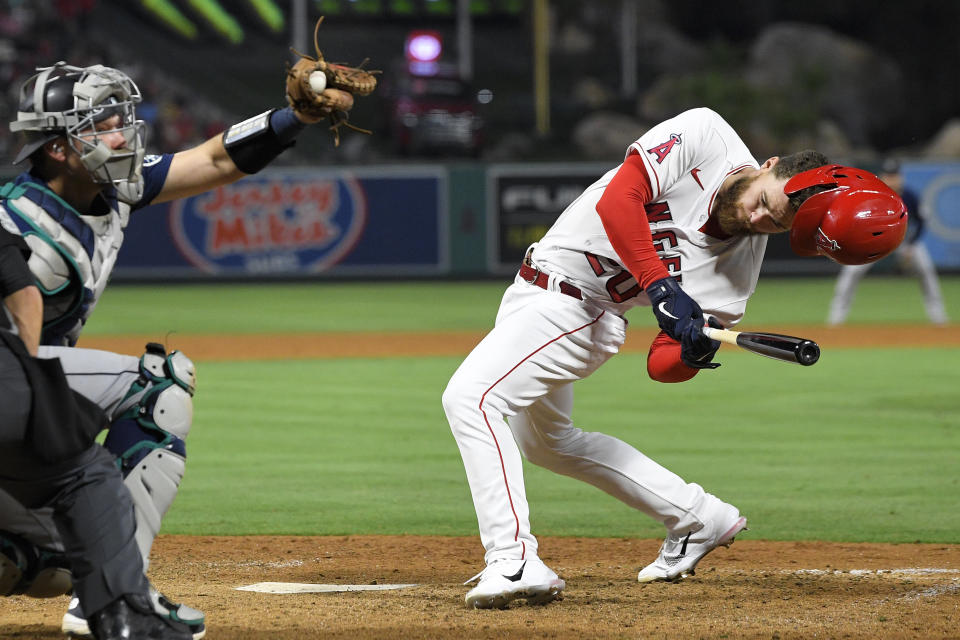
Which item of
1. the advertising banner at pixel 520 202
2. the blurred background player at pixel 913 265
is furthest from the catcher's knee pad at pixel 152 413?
the advertising banner at pixel 520 202

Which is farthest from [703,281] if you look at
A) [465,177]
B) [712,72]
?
[712,72]

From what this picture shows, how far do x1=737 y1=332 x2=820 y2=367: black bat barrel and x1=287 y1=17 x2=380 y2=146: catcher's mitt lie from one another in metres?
1.32

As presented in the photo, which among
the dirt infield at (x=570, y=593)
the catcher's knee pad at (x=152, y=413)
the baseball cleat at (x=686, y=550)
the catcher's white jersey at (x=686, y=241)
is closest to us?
the catcher's knee pad at (x=152, y=413)

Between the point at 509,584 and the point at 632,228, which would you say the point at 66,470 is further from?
the point at 632,228

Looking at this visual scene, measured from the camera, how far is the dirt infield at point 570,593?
3.79 metres

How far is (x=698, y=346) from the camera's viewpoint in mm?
3971

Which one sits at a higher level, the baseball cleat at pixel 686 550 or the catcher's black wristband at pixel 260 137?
the catcher's black wristband at pixel 260 137

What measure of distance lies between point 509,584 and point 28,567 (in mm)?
1398

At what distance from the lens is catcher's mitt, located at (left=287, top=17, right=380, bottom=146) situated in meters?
3.92

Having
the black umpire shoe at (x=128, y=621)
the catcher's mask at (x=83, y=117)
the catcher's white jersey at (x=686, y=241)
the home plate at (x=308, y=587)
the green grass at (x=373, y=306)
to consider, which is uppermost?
the catcher's mask at (x=83, y=117)

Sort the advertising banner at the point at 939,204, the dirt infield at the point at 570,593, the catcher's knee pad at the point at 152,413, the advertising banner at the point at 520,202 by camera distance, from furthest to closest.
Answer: the advertising banner at the point at 520,202 → the advertising banner at the point at 939,204 → the dirt infield at the point at 570,593 → the catcher's knee pad at the point at 152,413

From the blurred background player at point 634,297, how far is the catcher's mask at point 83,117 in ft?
4.10

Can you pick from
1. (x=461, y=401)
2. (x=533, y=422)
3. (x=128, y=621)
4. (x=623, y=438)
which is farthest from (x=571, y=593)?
(x=623, y=438)

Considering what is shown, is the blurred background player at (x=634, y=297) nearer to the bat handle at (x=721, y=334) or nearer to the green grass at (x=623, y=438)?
the bat handle at (x=721, y=334)
